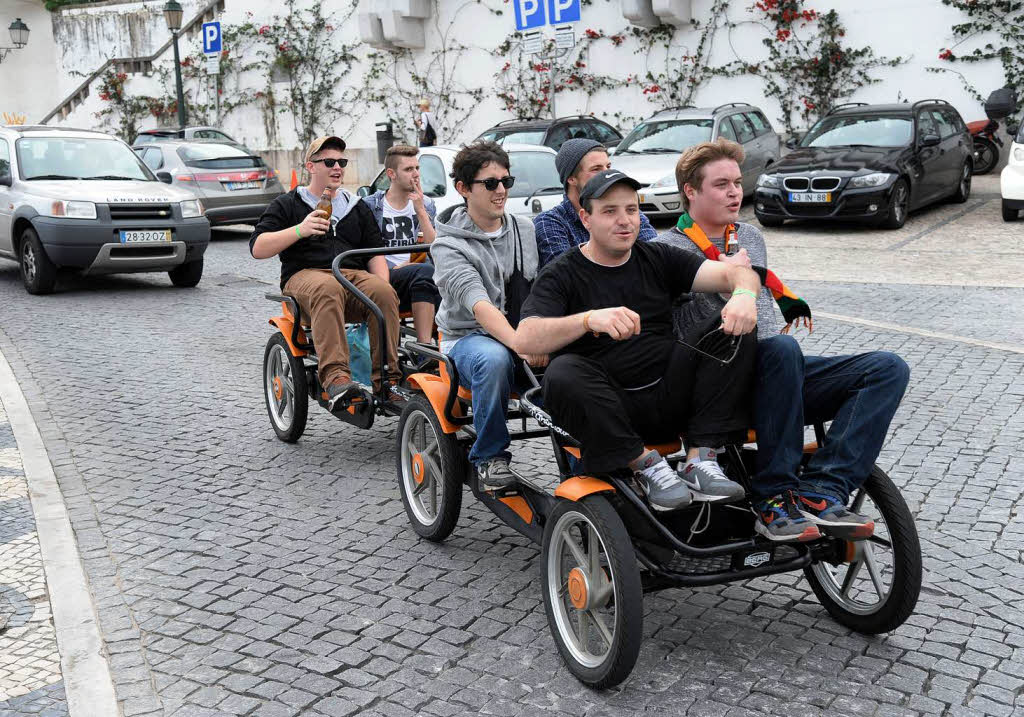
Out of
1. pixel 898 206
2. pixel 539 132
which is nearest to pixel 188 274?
pixel 539 132

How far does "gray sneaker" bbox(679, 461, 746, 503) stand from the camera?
3574 mm

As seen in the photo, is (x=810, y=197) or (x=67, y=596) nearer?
(x=67, y=596)

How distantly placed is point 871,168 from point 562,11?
257 inches

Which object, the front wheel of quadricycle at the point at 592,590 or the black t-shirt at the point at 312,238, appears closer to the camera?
the front wheel of quadricycle at the point at 592,590

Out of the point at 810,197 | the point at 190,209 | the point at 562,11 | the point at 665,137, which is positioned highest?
the point at 562,11

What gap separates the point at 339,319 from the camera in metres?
6.21

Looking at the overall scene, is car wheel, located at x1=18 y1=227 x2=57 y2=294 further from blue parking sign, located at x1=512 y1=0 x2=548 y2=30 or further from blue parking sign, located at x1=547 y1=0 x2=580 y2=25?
blue parking sign, located at x1=547 y1=0 x2=580 y2=25

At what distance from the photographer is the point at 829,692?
3520 mm

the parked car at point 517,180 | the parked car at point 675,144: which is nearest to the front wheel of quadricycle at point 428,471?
the parked car at point 517,180

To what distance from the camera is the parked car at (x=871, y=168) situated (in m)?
15.1

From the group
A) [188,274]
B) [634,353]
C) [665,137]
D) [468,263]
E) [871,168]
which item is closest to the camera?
[634,353]

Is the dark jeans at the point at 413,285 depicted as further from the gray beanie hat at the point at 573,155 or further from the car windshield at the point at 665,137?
the car windshield at the point at 665,137

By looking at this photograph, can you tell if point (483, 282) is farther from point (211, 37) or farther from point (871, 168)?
point (211, 37)

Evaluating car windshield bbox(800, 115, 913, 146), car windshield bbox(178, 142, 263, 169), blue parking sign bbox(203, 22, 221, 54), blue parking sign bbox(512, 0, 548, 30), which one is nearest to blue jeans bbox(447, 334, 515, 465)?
car windshield bbox(800, 115, 913, 146)
